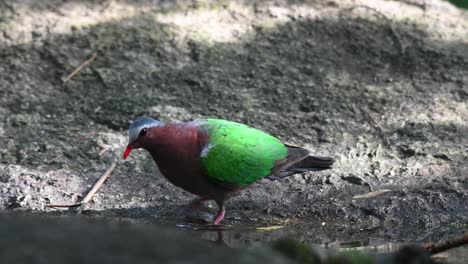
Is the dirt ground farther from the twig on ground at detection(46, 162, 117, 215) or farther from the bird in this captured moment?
the bird

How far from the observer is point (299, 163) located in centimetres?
535

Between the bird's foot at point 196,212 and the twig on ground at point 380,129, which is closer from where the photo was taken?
the bird's foot at point 196,212

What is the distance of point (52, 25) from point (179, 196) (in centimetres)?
246

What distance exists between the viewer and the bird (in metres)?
5.07

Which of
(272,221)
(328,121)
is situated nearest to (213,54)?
(328,121)

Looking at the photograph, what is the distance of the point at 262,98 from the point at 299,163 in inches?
51.2

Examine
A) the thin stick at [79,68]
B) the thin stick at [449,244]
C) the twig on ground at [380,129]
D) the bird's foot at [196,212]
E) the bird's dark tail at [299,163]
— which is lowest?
the bird's foot at [196,212]

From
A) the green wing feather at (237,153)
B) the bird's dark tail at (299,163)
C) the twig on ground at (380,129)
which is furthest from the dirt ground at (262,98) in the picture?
the green wing feather at (237,153)

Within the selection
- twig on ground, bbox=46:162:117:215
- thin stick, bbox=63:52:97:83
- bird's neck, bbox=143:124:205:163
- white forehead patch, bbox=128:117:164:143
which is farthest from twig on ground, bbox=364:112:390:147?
thin stick, bbox=63:52:97:83

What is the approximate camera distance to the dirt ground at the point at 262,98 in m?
5.29

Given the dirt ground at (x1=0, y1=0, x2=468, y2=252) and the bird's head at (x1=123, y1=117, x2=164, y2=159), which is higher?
the bird's head at (x1=123, y1=117, x2=164, y2=159)

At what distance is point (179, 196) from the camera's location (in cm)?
552

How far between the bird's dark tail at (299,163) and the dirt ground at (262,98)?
0.16m

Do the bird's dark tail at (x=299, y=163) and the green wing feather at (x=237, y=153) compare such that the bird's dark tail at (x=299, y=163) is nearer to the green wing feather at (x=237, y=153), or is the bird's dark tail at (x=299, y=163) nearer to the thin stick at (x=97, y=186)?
the green wing feather at (x=237, y=153)
